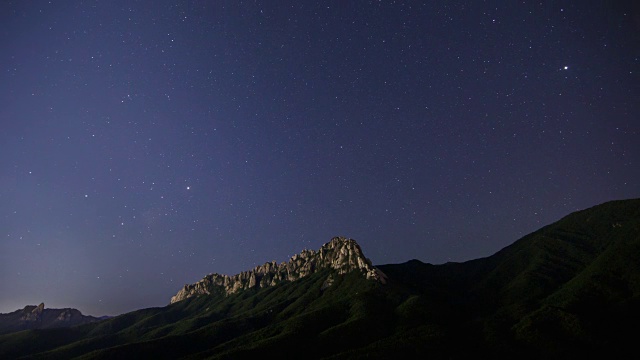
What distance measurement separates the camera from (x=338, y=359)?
198500 mm

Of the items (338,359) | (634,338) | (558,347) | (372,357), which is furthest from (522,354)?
(338,359)

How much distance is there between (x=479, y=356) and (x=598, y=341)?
205ft

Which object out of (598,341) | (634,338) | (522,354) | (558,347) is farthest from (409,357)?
(634,338)

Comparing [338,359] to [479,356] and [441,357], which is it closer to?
[441,357]

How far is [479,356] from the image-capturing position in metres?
199

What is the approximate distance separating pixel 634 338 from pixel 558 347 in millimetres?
36418

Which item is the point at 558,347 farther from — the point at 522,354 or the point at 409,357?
the point at 409,357

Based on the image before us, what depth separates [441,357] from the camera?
200 meters

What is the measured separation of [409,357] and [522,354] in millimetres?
59732

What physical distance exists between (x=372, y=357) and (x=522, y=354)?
7965cm

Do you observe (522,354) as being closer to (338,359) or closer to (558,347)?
(558,347)

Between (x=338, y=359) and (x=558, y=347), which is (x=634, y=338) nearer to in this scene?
(x=558, y=347)

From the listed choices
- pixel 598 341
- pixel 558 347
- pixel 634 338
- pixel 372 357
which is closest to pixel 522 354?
pixel 558 347

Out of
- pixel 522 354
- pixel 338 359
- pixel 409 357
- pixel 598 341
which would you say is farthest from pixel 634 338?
pixel 338 359
